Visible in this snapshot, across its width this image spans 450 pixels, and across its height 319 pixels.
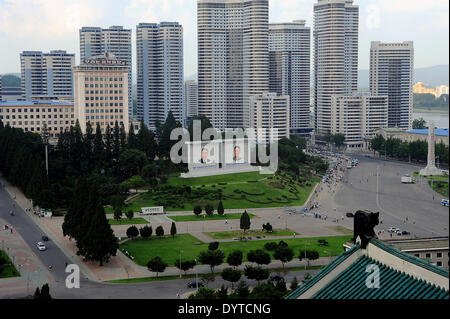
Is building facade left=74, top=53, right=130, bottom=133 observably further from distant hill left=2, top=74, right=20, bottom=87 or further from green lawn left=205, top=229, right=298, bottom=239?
distant hill left=2, top=74, right=20, bottom=87

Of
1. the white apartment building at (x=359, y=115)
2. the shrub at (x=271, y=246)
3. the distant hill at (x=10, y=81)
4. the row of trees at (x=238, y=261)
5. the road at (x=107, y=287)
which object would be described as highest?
the distant hill at (x=10, y=81)

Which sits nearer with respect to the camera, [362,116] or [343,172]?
[343,172]

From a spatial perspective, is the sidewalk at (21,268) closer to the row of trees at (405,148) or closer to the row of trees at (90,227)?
the row of trees at (90,227)

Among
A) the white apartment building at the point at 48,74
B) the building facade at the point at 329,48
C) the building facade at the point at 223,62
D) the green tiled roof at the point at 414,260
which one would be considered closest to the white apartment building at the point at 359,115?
the building facade at the point at 329,48

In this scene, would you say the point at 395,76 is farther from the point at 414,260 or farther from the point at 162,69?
the point at 414,260
